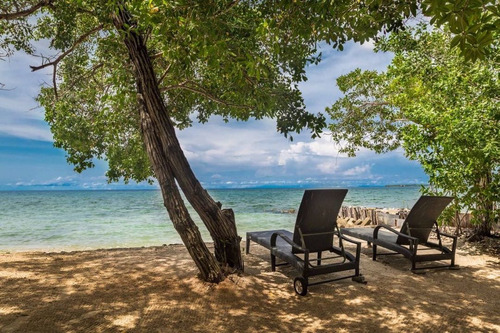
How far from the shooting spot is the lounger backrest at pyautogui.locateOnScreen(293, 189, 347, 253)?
494 cm

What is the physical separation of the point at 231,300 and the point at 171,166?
8.02ft

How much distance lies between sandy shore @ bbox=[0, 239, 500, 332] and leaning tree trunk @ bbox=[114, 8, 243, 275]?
0.60 meters

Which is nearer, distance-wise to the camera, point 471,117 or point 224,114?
point 471,117

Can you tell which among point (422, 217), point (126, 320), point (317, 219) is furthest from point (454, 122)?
point (126, 320)

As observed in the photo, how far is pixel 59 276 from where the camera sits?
518 centimetres

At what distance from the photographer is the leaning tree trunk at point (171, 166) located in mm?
5215

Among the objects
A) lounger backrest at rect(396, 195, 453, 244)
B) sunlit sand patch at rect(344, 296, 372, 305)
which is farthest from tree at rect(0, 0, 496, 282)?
lounger backrest at rect(396, 195, 453, 244)

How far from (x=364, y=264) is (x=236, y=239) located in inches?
115

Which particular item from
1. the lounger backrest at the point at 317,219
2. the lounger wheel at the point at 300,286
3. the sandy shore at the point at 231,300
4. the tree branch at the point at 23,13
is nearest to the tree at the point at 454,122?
the sandy shore at the point at 231,300

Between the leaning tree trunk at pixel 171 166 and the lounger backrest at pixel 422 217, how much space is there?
138 inches

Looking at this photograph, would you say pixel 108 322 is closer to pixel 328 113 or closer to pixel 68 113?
pixel 68 113

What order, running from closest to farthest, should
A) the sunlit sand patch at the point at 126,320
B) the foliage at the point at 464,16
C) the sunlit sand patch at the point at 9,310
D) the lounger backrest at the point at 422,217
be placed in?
the foliage at the point at 464,16 < the sunlit sand patch at the point at 126,320 < the sunlit sand patch at the point at 9,310 < the lounger backrest at the point at 422,217

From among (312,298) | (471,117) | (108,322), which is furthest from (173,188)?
(471,117)

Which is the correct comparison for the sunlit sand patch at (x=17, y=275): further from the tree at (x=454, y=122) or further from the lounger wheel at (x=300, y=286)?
the tree at (x=454, y=122)
